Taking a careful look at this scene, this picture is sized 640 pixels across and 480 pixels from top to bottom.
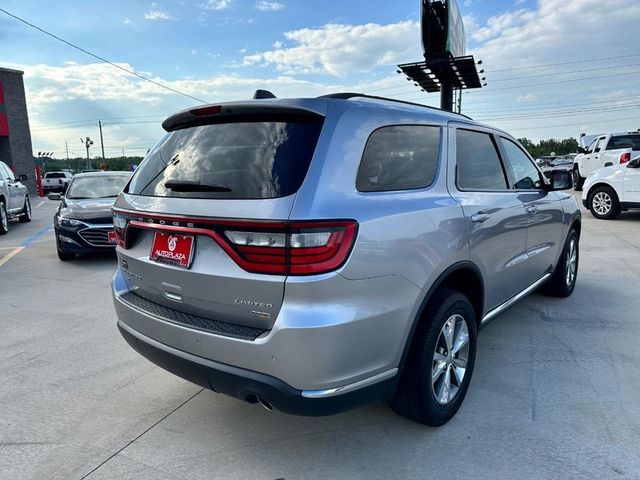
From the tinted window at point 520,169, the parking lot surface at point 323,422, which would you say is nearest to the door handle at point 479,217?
the tinted window at point 520,169

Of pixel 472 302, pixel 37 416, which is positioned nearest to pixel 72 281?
pixel 37 416

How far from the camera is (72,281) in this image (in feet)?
21.4

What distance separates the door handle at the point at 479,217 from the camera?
9.90ft

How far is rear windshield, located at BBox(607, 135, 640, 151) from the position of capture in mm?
14688

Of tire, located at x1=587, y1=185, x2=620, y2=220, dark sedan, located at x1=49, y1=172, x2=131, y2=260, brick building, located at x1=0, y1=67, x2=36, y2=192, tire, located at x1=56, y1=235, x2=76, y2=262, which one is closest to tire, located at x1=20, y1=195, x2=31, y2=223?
dark sedan, located at x1=49, y1=172, x2=131, y2=260

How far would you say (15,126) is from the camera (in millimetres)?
28734

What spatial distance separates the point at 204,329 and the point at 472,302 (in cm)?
184

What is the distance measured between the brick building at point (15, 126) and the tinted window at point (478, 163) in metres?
30.6

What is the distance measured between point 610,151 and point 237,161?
1653cm

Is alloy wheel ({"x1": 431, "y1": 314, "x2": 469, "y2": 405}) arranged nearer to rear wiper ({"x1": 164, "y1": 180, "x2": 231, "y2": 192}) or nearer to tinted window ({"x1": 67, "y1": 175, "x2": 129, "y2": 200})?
rear wiper ({"x1": 164, "y1": 180, "x2": 231, "y2": 192})

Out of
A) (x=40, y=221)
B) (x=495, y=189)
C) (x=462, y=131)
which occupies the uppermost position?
(x=462, y=131)

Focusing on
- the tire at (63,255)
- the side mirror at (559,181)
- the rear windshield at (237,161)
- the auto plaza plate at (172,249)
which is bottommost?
the tire at (63,255)

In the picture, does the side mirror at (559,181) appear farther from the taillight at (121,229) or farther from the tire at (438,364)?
the taillight at (121,229)

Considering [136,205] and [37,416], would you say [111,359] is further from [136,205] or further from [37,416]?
[136,205]
